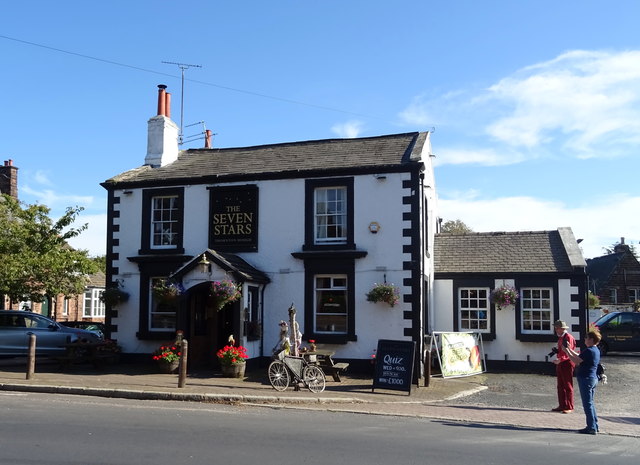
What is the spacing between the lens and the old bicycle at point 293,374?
13.3m

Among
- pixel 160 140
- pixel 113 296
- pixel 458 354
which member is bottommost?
pixel 458 354

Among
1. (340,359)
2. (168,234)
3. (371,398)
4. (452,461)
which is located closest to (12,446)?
(452,461)

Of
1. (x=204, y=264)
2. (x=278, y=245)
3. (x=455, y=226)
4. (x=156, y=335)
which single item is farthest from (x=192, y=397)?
(x=455, y=226)

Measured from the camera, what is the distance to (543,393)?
14508 mm

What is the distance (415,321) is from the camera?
16.5 meters

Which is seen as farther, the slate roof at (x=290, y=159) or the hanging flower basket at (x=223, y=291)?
the slate roof at (x=290, y=159)

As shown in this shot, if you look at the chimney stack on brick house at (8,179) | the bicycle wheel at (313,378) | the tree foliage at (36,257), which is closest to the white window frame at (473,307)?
the bicycle wheel at (313,378)

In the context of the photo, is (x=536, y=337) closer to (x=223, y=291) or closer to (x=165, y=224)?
(x=223, y=291)

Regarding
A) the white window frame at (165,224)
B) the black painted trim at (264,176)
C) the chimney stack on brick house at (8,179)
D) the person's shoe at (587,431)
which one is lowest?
the person's shoe at (587,431)

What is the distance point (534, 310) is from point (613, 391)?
14.4 feet

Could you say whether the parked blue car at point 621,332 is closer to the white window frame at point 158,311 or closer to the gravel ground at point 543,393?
the gravel ground at point 543,393

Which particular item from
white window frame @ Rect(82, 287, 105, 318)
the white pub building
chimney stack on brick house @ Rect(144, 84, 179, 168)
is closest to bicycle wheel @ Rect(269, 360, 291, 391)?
the white pub building

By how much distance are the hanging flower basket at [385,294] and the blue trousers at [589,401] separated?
663cm

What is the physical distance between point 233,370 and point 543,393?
24.4 feet
